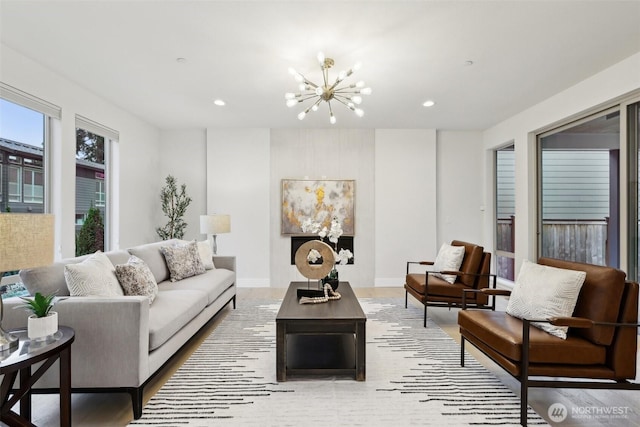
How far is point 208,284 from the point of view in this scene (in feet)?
11.5

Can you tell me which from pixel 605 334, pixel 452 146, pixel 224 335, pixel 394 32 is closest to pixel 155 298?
pixel 224 335

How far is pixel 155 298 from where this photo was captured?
2818 mm

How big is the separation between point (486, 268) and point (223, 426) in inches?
117

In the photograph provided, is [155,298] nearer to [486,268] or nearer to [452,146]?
[486,268]

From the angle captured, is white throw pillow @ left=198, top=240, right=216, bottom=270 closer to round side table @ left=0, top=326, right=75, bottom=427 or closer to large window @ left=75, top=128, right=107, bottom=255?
large window @ left=75, top=128, right=107, bottom=255

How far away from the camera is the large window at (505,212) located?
5476mm

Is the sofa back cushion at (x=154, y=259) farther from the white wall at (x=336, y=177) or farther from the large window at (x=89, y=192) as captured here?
the white wall at (x=336, y=177)

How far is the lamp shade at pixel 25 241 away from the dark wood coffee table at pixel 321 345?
1.43m

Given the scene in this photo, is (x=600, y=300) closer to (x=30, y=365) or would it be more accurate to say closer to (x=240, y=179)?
(x=30, y=365)

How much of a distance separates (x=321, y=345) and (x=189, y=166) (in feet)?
13.9

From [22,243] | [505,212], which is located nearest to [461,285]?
[505,212]

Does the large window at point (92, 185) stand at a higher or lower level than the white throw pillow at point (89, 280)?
higher

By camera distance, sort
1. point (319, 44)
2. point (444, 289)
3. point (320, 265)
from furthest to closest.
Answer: point (444, 289) → point (320, 265) → point (319, 44)

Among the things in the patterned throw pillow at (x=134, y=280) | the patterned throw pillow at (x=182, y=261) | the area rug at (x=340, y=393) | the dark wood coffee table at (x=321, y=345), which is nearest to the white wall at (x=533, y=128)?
the area rug at (x=340, y=393)
